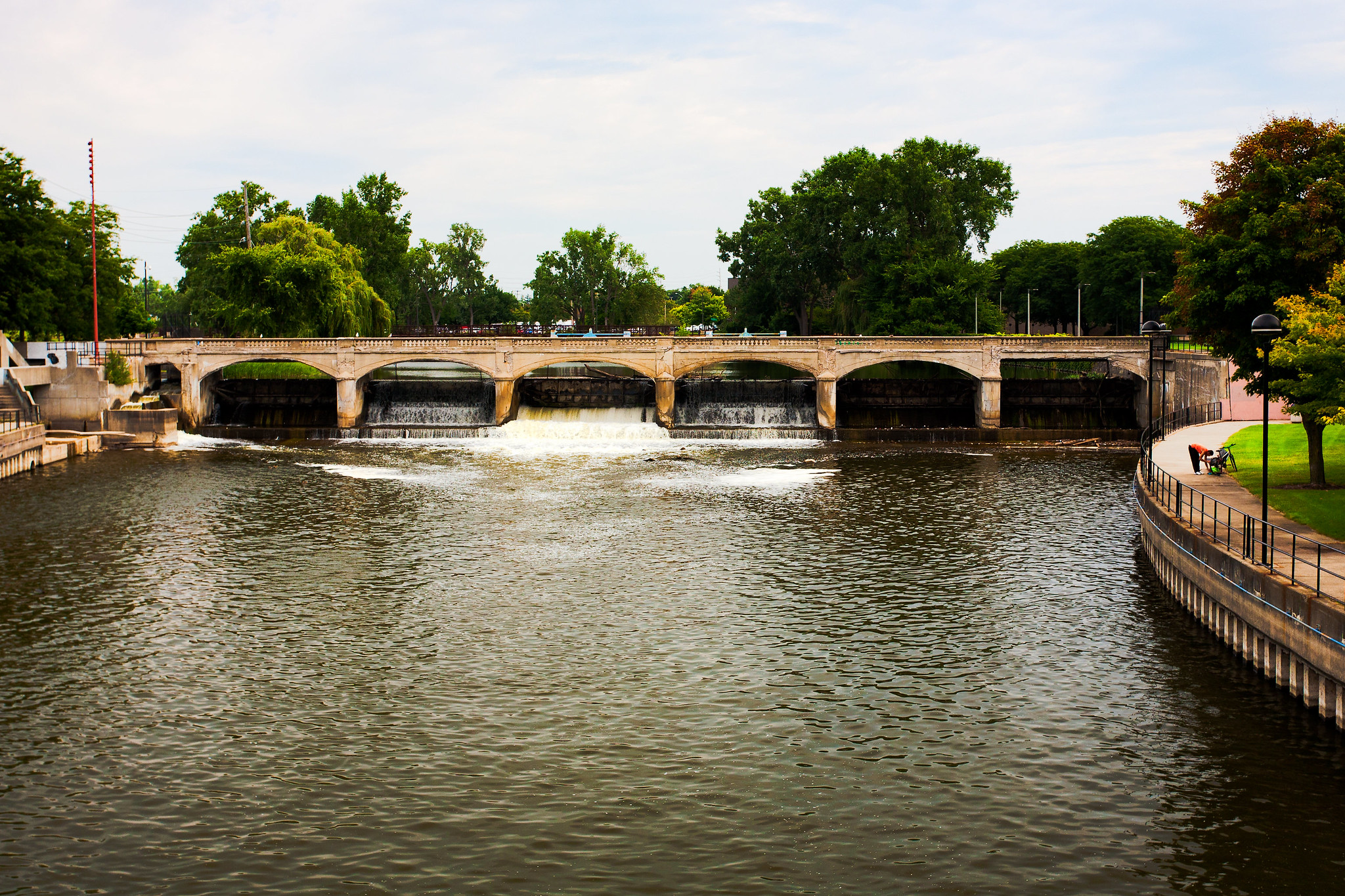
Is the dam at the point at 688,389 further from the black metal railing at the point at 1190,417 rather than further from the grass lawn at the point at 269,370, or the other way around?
the grass lawn at the point at 269,370

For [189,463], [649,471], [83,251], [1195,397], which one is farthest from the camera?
[83,251]

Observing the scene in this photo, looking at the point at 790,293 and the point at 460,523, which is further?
the point at 790,293

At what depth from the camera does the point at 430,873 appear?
16.5m

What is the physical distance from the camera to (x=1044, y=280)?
162 metres

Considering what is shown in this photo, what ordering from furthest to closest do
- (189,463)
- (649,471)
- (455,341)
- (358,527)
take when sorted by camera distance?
(455,341)
(189,463)
(649,471)
(358,527)

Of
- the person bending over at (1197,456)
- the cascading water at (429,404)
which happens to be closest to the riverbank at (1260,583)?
the person bending over at (1197,456)

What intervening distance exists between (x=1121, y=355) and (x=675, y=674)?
58932 millimetres

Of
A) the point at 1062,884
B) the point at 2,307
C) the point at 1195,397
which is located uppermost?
the point at 2,307

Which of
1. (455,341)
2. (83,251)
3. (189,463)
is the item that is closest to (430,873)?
(189,463)

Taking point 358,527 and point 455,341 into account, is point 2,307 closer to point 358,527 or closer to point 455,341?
point 455,341

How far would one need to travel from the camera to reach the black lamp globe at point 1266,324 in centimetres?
2745

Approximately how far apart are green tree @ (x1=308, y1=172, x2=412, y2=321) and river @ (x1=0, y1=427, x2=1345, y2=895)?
96.9m

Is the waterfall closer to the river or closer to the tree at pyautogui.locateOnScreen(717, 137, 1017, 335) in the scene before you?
the tree at pyautogui.locateOnScreen(717, 137, 1017, 335)

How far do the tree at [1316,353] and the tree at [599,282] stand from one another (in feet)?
494
